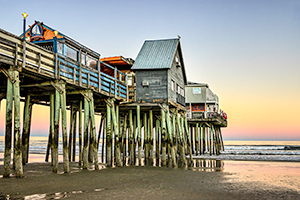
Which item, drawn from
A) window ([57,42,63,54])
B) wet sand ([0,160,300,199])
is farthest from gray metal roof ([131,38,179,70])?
wet sand ([0,160,300,199])

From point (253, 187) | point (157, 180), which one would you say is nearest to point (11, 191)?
point (157, 180)

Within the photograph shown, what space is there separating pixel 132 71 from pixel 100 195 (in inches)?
615

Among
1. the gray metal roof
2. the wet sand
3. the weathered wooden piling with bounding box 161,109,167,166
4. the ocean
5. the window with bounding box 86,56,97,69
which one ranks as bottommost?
the ocean

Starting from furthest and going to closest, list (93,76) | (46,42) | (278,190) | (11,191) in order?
(93,76)
(46,42)
(278,190)
(11,191)

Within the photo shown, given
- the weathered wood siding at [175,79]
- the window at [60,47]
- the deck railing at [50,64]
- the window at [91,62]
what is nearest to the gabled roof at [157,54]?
the weathered wood siding at [175,79]

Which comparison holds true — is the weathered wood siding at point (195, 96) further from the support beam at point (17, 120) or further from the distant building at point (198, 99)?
the support beam at point (17, 120)

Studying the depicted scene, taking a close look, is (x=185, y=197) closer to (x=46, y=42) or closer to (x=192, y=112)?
(x=46, y=42)

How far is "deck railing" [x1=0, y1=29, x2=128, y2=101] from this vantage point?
1139 centimetres

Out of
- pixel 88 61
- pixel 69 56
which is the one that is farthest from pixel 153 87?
pixel 69 56

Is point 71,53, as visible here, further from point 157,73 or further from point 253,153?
point 253,153

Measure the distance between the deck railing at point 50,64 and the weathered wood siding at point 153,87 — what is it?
3.24m

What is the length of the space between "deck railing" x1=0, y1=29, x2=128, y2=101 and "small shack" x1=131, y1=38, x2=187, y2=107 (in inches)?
134

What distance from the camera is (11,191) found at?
381 inches

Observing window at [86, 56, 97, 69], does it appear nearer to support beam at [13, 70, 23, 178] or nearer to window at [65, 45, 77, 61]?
window at [65, 45, 77, 61]
